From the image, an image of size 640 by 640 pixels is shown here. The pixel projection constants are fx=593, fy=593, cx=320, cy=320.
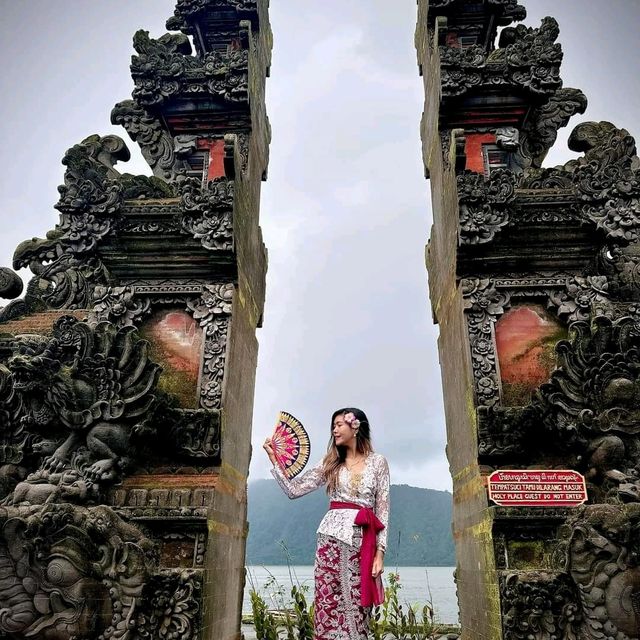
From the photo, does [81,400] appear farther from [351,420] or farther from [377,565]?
[377,565]

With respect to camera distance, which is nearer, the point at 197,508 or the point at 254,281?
the point at 197,508

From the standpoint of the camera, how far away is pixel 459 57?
35.6 feet

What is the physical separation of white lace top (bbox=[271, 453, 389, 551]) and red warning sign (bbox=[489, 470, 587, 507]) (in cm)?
240

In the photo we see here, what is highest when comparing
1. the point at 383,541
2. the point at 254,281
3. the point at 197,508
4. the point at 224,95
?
the point at 224,95

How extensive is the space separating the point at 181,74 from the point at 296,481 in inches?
335

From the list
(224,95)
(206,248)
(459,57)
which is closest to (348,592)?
(206,248)

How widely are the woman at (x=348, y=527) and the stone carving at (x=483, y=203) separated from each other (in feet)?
13.5

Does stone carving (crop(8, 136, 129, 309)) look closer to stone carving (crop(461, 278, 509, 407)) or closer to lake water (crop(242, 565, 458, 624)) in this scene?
stone carving (crop(461, 278, 509, 407))

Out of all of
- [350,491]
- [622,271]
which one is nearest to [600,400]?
[622,271]

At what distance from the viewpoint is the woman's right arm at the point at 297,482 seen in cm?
545

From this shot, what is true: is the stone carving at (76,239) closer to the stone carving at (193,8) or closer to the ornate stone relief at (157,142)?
the ornate stone relief at (157,142)

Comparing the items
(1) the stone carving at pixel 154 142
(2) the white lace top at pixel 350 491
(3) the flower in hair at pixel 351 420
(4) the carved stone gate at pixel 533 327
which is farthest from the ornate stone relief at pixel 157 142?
(2) the white lace top at pixel 350 491

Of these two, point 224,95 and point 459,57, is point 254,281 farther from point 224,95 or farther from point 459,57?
point 459,57

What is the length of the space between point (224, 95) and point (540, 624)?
9.50 m
